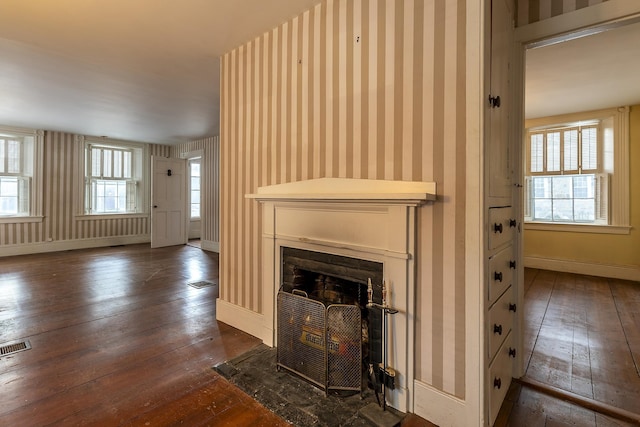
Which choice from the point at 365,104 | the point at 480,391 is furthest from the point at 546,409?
the point at 365,104

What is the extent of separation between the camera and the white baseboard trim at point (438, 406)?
153 centimetres

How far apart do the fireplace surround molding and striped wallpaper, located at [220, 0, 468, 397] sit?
0.23 feet

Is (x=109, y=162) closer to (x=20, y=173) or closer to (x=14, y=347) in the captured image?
(x=20, y=173)

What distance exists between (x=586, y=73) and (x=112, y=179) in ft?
28.1

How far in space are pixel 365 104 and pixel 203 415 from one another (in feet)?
6.34

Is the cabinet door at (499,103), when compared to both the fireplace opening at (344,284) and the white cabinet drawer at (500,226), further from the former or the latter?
the fireplace opening at (344,284)

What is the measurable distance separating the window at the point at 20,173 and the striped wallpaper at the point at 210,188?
9.89 ft

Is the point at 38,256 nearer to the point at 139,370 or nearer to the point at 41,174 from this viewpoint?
the point at 41,174

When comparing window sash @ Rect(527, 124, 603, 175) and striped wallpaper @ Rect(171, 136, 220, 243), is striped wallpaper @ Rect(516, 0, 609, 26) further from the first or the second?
striped wallpaper @ Rect(171, 136, 220, 243)

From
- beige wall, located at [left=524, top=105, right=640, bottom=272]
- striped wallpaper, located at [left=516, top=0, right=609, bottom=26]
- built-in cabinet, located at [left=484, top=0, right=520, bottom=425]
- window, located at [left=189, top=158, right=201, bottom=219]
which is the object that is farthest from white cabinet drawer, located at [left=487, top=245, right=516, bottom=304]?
window, located at [left=189, top=158, right=201, bottom=219]

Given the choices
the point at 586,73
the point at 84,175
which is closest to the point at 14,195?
the point at 84,175

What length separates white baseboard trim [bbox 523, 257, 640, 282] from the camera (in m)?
4.41

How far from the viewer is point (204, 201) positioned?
7.01 meters

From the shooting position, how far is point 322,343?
1848 millimetres
